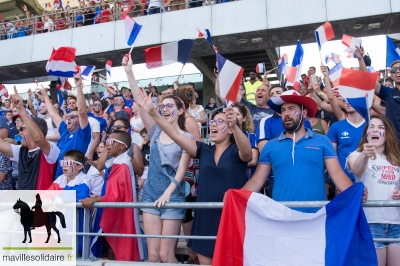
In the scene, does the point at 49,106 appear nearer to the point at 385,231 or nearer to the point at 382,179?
the point at 382,179

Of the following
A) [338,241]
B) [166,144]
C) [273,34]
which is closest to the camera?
[338,241]

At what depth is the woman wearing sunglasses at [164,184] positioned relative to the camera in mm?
3693

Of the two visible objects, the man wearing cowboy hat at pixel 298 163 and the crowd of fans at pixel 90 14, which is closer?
the man wearing cowboy hat at pixel 298 163

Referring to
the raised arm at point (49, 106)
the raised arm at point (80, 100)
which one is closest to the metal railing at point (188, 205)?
the raised arm at point (80, 100)

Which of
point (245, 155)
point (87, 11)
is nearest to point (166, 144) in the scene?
point (245, 155)

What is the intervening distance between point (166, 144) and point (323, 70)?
2642mm

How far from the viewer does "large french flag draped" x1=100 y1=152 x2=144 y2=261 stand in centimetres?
404

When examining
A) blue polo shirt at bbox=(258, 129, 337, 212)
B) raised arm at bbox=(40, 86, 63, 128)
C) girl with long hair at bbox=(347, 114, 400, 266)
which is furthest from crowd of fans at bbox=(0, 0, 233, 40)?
blue polo shirt at bbox=(258, 129, 337, 212)

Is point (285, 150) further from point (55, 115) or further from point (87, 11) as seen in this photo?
point (87, 11)

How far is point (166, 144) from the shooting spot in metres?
4.00

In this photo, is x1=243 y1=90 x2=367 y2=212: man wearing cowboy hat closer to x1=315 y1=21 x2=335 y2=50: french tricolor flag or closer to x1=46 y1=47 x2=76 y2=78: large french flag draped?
x1=315 y1=21 x2=335 y2=50: french tricolor flag

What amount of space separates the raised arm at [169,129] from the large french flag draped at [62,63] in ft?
10.2

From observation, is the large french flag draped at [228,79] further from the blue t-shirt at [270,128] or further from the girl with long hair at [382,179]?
the girl with long hair at [382,179]

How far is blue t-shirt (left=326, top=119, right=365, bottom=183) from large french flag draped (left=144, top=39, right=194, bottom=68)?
6.79 feet
